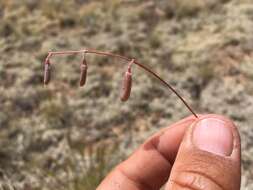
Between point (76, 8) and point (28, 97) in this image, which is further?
point (76, 8)

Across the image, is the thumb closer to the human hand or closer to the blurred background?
the human hand

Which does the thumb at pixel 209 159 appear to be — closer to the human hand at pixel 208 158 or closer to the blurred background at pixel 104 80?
the human hand at pixel 208 158

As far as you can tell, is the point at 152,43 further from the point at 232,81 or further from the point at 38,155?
the point at 38,155

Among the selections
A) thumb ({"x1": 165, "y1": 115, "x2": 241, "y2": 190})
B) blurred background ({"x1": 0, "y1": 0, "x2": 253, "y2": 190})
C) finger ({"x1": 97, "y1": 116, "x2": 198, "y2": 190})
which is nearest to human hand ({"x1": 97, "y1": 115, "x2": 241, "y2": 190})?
thumb ({"x1": 165, "y1": 115, "x2": 241, "y2": 190})

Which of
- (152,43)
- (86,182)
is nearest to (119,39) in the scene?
(152,43)

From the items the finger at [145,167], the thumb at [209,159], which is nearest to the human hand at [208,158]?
the thumb at [209,159]
